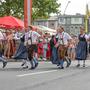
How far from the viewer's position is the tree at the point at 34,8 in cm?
5634

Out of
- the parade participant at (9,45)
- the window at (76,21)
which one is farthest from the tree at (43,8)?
the window at (76,21)

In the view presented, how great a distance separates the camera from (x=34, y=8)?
192 feet

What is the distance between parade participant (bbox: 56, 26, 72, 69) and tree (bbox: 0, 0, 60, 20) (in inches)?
1445

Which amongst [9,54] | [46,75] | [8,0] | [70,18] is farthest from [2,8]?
[70,18]

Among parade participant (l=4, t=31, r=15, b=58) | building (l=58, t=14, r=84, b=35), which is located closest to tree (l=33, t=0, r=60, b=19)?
parade participant (l=4, t=31, r=15, b=58)

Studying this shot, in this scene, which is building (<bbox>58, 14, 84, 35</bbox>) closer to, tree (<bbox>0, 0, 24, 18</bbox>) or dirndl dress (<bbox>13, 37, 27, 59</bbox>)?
tree (<bbox>0, 0, 24, 18</bbox>)

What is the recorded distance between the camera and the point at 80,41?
65.7 feet

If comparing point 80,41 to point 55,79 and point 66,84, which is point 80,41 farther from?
point 66,84

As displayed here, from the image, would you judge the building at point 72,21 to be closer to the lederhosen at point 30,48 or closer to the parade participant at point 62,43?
the parade participant at point 62,43

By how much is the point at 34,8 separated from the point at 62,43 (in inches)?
1563

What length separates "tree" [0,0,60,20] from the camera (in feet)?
185

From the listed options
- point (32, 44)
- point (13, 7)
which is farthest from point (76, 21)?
point (32, 44)

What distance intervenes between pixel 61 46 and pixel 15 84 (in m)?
6.32

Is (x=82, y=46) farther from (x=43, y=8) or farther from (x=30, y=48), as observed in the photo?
(x=43, y=8)
